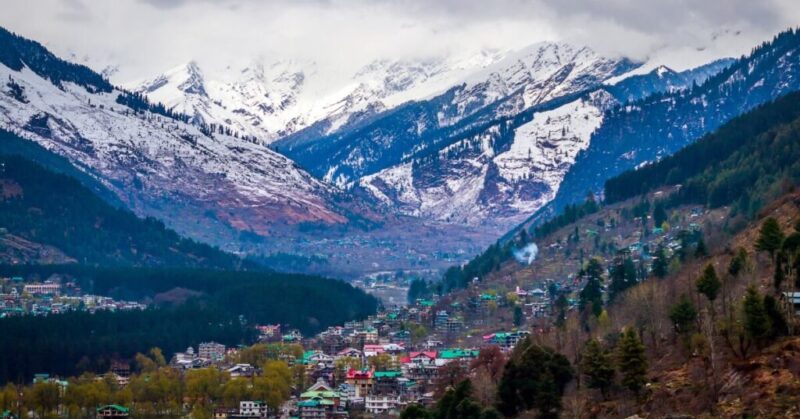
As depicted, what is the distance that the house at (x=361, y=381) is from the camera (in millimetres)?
137625

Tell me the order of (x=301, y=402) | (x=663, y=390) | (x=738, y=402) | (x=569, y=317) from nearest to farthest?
(x=738, y=402), (x=663, y=390), (x=301, y=402), (x=569, y=317)

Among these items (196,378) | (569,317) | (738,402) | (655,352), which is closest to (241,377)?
(196,378)

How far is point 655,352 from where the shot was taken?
96.4 metres

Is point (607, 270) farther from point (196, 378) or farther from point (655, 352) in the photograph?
point (655, 352)

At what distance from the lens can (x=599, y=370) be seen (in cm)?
9175

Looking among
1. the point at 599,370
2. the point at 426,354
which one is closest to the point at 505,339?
the point at 426,354

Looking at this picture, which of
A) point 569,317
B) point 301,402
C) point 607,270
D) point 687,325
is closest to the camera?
point 687,325

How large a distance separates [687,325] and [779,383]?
15719mm

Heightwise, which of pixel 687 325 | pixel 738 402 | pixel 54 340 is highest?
pixel 54 340

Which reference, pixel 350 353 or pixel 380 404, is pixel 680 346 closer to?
pixel 380 404

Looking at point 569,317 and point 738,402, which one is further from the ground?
point 569,317

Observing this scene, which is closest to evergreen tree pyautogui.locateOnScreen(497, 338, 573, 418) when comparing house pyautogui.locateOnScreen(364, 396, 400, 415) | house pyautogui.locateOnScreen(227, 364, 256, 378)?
house pyautogui.locateOnScreen(364, 396, 400, 415)

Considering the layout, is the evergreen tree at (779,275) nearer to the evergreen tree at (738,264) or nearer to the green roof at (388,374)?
the evergreen tree at (738,264)

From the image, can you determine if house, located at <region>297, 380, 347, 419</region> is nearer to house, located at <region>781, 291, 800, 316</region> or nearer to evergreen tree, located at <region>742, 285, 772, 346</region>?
house, located at <region>781, 291, 800, 316</region>
